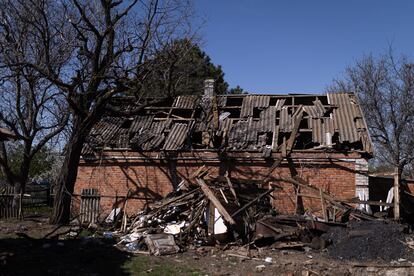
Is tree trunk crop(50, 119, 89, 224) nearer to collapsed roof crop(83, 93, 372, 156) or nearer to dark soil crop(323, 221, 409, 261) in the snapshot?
collapsed roof crop(83, 93, 372, 156)

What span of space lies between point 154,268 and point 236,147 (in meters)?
7.71

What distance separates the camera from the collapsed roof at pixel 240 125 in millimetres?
17453

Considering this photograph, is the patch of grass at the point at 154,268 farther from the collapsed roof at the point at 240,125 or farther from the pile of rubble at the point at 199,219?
the collapsed roof at the point at 240,125

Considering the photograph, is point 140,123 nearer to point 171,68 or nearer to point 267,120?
point 171,68

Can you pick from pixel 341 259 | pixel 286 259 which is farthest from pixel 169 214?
pixel 341 259

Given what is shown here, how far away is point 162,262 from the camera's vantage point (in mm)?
11547

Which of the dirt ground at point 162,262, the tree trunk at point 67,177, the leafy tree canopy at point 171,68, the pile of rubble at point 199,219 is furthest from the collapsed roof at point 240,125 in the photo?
the dirt ground at point 162,262

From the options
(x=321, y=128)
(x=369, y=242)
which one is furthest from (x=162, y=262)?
(x=321, y=128)

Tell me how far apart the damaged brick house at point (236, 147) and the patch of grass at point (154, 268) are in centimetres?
515

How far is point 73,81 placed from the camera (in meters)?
15.1

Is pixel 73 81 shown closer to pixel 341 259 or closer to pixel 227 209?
pixel 227 209

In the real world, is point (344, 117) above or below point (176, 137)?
above

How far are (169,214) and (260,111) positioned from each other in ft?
21.4

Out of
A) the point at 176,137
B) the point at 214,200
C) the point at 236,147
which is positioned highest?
the point at 176,137
